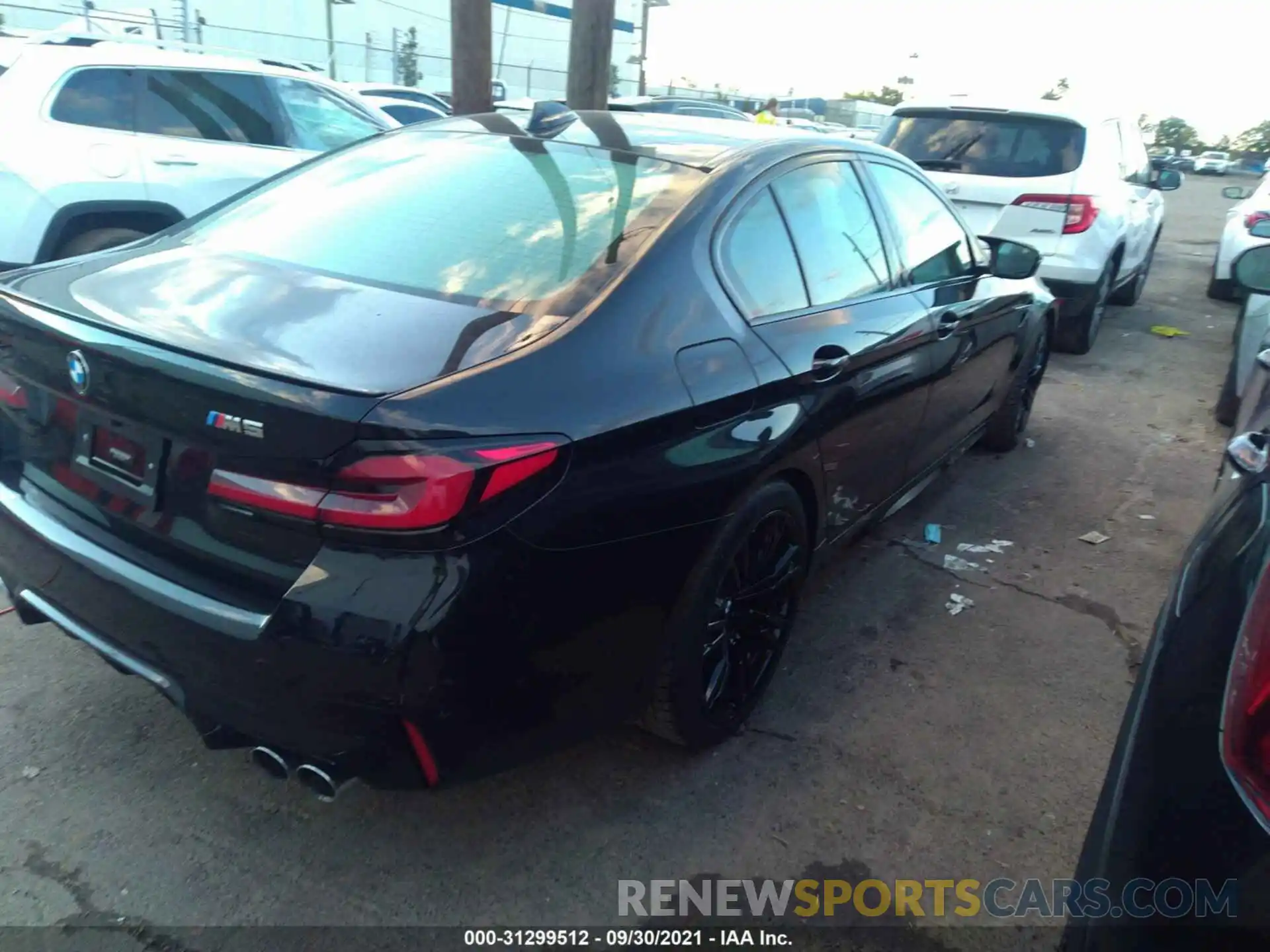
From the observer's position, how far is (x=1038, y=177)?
7039 mm

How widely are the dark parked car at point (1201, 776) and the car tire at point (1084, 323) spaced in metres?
6.35

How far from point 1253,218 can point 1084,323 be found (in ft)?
7.05

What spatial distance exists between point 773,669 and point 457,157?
1.85 meters

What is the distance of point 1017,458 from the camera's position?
5.59m

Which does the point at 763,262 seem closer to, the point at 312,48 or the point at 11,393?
the point at 11,393

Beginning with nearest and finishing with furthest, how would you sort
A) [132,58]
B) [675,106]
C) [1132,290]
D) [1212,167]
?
1. [132,58]
2. [1132,290]
3. [675,106]
4. [1212,167]

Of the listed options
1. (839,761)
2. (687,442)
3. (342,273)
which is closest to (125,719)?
(342,273)

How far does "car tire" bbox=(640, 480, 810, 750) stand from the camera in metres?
2.50

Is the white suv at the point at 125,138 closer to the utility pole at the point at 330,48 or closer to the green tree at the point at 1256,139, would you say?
the utility pole at the point at 330,48

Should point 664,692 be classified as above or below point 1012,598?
above

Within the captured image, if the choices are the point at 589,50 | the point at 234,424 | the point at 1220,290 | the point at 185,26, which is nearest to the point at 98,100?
the point at 589,50

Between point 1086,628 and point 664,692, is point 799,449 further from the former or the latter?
point 1086,628

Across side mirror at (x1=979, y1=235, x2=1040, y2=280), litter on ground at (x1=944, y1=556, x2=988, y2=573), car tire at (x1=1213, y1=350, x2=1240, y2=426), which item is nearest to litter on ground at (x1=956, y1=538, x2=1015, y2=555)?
litter on ground at (x1=944, y1=556, x2=988, y2=573)

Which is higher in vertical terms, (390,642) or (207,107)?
(207,107)
